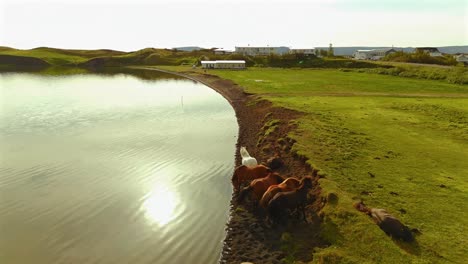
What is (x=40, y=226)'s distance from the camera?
16.8m

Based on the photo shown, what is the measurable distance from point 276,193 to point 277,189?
1.08 feet

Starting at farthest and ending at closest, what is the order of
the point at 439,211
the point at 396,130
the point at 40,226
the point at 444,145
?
the point at 396,130, the point at 444,145, the point at 40,226, the point at 439,211

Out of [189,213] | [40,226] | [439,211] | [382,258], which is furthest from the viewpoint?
[189,213]

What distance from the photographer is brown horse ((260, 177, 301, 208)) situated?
1667 cm

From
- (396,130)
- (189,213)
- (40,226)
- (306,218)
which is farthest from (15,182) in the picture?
(396,130)

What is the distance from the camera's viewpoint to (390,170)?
20.7 metres

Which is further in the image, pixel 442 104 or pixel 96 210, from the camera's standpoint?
pixel 442 104

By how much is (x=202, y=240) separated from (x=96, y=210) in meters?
6.65

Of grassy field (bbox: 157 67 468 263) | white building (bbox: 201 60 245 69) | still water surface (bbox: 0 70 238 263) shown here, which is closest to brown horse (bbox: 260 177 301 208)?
grassy field (bbox: 157 67 468 263)

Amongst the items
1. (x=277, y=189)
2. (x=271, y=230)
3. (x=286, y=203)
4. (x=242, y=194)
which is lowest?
(x=271, y=230)

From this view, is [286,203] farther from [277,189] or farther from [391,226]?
[391,226]

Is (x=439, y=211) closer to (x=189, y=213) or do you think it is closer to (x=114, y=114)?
(x=189, y=213)

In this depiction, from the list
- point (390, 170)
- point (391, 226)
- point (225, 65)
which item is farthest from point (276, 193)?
point (225, 65)

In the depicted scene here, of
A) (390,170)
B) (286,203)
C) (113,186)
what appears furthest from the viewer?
(113,186)
